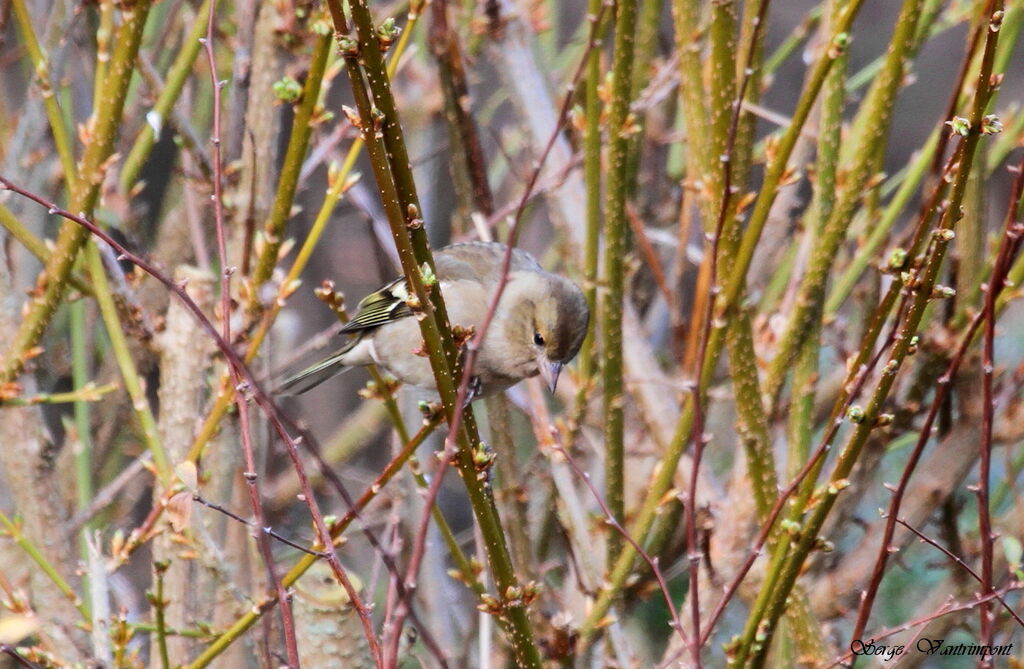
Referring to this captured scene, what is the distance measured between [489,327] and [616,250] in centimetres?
39

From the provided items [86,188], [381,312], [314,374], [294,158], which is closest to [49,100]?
[86,188]

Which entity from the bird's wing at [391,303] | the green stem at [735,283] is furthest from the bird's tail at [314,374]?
the green stem at [735,283]

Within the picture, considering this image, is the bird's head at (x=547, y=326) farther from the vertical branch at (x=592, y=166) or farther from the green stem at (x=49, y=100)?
the green stem at (x=49, y=100)

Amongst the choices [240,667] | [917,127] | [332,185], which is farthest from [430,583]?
[917,127]

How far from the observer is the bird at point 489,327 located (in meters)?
3.08

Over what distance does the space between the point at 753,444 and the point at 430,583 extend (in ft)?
4.48

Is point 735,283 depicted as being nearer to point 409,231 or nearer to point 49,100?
point 409,231

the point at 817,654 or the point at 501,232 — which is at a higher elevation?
the point at 501,232

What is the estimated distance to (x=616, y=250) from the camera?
2883 mm

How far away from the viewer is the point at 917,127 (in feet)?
26.4

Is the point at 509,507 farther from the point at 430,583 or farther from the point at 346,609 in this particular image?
the point at 346,609

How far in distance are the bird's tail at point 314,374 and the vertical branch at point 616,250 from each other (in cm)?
99

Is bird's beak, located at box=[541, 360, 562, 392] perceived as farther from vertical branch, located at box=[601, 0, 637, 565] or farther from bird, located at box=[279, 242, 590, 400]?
vertical branch, located at box=[601, 0, 637, 565]

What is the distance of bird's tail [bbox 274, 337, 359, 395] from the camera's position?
11.4ft
